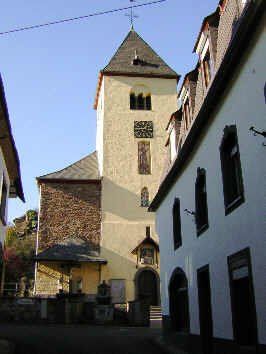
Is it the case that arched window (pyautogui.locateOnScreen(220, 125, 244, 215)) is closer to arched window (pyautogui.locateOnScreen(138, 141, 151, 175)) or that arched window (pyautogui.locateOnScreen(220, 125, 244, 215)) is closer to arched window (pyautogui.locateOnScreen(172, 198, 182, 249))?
arched window (pyautogui.locateOnScreen(172, 198, 182, 249))

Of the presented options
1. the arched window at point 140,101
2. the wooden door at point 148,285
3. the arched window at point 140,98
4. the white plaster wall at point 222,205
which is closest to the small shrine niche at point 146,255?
the wooden door at point 148,285

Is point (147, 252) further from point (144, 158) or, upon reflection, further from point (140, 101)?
point (140, 101)

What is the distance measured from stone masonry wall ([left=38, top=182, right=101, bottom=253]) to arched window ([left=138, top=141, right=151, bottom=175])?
3.22 metres

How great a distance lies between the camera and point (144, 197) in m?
29.6

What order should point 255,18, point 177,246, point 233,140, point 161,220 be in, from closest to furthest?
point 255,18, point 233,140, point 177,246, point 161,220

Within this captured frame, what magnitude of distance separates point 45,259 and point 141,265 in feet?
19.8

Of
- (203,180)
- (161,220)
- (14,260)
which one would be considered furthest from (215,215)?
(14,260)

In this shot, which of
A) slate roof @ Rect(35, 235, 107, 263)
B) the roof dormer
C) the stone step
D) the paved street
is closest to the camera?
the roof dormer

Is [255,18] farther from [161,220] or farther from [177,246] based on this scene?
[161,220]

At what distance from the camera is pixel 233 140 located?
9.09m

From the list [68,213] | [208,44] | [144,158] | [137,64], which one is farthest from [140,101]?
[208,44]

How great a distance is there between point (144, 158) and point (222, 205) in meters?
21.3

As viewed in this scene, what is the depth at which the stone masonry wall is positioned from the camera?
28688 mm

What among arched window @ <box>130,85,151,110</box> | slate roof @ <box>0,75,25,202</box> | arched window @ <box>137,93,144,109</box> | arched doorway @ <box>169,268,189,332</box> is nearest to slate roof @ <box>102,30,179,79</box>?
arched window @ <box>130,85,151,110</box>
